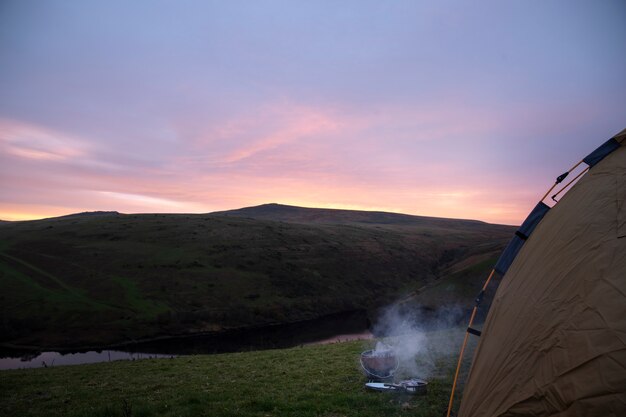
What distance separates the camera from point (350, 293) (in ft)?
230

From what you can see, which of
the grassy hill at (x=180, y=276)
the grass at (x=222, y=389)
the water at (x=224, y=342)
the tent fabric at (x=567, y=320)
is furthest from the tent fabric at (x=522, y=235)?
the grassy hill at (x=180, y=276)

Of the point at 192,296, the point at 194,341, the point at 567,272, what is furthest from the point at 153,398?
the point at 192,296

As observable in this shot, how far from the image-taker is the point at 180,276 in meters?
63.4

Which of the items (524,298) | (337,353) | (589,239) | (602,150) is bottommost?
(337,353)

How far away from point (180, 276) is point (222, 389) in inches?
2117

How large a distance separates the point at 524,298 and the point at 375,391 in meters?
6.98

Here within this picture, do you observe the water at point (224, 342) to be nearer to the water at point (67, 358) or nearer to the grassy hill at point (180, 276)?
the water at point (67, 358)

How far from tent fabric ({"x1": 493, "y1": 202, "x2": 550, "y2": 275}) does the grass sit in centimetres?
460

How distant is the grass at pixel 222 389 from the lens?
11.0m

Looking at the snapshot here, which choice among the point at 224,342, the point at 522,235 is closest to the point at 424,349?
the point at 522,235

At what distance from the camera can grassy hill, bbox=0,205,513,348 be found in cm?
4778

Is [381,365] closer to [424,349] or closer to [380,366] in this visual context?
[380,366]

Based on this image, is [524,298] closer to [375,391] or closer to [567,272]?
[567,272]

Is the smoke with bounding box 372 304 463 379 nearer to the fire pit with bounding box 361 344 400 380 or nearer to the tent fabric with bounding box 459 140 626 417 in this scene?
the fire pit with bounding box 361 344 400 380
